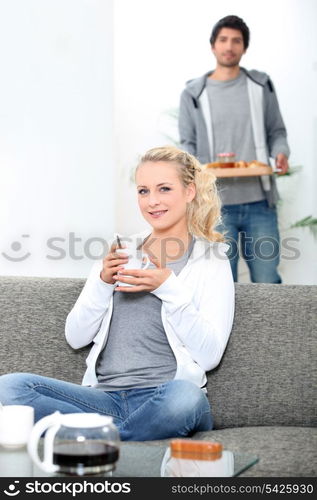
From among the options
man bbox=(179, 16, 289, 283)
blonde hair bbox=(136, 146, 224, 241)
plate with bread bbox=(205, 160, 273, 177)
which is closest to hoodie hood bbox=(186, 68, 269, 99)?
man bbox=(179, 16, 289, 283)

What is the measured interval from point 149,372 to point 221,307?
0.87 ft

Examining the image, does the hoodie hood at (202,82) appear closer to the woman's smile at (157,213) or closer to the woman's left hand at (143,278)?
the woman's smile at (157,213)

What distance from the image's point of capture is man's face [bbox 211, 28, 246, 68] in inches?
180

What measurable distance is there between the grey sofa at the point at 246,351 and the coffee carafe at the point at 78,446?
26.7 inches

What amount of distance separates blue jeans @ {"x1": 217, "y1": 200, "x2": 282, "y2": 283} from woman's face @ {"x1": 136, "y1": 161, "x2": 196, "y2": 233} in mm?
1734

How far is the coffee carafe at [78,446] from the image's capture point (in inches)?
59.9

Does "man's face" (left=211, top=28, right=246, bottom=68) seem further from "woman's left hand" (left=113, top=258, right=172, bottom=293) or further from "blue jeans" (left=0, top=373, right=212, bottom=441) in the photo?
"blue jeans" (left=0, top=373, right=212, bottom=441)

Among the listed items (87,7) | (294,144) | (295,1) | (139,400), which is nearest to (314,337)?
(139,400)

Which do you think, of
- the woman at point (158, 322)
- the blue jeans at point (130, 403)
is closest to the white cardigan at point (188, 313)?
the woman at point (158, 322)

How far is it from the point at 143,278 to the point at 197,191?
415 mm

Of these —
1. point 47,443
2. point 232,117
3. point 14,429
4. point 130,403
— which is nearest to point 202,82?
point 232,117

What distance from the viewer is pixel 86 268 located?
4.18m

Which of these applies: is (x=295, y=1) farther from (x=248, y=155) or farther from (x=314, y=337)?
(x=314, y=337)

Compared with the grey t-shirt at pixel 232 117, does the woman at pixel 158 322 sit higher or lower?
lower
